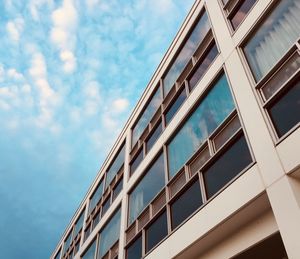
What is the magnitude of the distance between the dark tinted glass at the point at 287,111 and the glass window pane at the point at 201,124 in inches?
73.4

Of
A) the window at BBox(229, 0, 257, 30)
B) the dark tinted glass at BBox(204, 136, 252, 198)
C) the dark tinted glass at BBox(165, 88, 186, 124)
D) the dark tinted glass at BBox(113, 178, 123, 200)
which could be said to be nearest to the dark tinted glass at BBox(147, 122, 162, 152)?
the dark tinted glass at BBox(165, 88, 186, 124)

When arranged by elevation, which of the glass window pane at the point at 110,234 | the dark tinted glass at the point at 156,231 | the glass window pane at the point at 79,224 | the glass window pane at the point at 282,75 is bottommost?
the dark tinted glass at the point at 156,231

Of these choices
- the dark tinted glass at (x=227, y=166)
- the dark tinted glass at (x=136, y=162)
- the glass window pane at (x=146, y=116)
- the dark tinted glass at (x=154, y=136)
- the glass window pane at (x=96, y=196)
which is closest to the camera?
the dark tinted glass at (x=227, y=166)

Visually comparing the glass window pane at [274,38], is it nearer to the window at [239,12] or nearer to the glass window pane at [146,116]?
the window at [239,12]

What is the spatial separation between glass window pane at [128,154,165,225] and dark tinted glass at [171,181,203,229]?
5.49ft

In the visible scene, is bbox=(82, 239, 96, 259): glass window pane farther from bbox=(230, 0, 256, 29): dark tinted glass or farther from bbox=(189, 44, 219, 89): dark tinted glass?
bbox=(230, 0, 256, 29): dark tinted glass

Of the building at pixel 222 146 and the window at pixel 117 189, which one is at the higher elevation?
the window at pixel 117 189

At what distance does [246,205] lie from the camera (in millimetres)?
6770

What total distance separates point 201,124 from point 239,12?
380cm

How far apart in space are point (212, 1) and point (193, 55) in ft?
6.96

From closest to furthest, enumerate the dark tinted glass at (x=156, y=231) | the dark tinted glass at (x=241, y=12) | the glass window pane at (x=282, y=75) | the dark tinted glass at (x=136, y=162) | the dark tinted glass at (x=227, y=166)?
the glass window pane at (x=282, y=75)
the dark tinted glass at (x=227, y=166)
the dark tinted glass at (x=241, y=12)
the dark tinted glass at (x=156, y=231)
the dark tinted glass at (x=136, y=162)

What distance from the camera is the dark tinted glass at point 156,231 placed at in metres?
10.4

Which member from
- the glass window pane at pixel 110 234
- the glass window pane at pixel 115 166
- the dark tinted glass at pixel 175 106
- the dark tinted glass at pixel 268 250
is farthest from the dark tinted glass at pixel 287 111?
the glass window pane at pixel 115 166

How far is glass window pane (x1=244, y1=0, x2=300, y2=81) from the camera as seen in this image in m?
7.39
